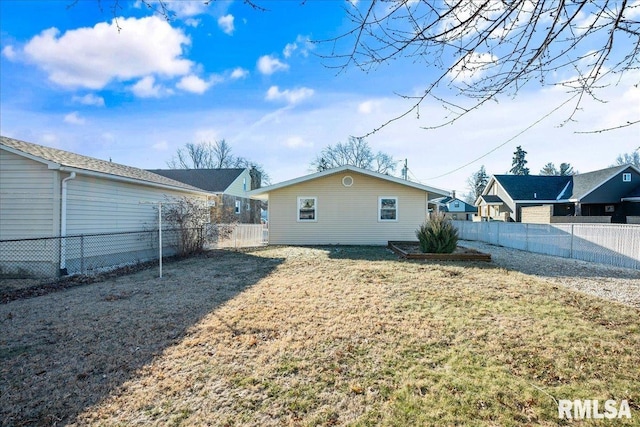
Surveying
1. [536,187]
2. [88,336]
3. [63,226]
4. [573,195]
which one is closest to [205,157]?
[63,226]

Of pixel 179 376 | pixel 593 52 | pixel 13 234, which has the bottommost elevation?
pixel 179 376

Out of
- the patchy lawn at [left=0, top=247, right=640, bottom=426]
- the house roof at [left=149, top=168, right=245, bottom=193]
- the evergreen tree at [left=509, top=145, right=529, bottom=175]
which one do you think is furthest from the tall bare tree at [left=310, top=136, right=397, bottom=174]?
the patchy lawn at [left=0, top=247, right=640, bottom=426]

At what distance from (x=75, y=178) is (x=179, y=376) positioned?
292 inches

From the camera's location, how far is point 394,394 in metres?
2.53

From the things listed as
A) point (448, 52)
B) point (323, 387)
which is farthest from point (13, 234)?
point (448, 52)

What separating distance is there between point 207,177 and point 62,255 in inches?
790

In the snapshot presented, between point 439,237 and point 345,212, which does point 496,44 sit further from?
point 345,212

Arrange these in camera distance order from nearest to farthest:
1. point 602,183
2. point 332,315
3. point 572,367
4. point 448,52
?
point 448,52
point 572,367
point 332,315
point 602,183

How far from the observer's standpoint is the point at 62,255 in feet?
24.4

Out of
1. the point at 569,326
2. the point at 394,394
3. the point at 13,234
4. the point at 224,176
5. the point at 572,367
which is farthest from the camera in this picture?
the point at 224,176

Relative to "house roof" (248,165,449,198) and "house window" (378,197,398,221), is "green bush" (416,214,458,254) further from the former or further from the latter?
"house window" (378,197,398,221)

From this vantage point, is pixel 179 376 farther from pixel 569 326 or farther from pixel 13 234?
pixel 13 234

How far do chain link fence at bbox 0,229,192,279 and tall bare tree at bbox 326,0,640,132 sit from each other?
7982mm
